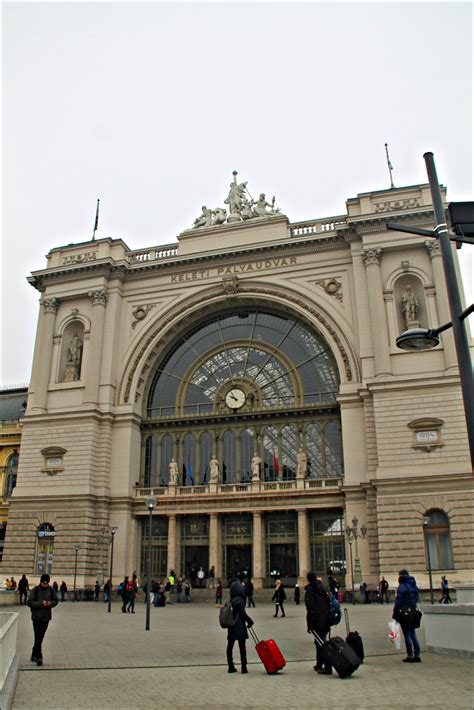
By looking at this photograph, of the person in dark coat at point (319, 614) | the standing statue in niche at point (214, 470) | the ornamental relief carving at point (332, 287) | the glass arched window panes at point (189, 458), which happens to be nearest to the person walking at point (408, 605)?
the person in dark coat at point (319, 614)

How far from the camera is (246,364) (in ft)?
158

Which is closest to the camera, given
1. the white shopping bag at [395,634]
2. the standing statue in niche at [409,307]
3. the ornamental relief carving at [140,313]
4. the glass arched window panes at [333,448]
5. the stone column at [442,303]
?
the white shopping bag at [395,634]

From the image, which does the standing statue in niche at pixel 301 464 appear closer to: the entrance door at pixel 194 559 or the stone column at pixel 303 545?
the stone column at pixel 303 545

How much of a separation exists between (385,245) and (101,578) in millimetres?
29877

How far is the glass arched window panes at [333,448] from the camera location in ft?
142

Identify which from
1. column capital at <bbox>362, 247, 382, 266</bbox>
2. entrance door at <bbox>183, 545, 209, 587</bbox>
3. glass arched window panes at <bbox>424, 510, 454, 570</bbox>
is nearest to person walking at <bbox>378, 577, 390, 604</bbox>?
glass arched window panes at <bbox>424, 510, 454, 570</bbox>

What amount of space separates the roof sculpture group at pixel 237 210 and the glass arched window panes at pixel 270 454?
17297 mm

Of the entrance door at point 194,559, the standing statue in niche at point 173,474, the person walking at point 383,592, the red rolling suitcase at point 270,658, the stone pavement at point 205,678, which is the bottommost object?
the stone pavement at point 205,678

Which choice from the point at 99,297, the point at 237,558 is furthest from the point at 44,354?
the point at 237,558

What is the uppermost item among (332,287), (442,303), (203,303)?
(203,303)

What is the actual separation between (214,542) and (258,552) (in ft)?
10.6

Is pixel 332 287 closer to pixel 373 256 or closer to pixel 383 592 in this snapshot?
pixel 373 256

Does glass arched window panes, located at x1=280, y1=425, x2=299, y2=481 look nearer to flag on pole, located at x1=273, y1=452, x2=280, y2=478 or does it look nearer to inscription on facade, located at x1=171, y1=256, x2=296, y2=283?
flag on pole, located at x1=273, y1=452, x2=280, y2=478

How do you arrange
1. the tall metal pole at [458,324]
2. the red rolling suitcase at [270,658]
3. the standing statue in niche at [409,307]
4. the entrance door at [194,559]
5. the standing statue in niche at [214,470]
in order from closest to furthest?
the tall metal pole at [458,324], the red rolling suitcase at [270,658], the standing statue in niche at [409,307], the entrance door at [194,559], the standing statue in niche at [214,470]
